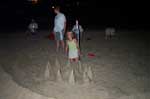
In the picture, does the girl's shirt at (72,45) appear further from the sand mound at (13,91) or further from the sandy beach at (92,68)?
the sand mound at (13,91)

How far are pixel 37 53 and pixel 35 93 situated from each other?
5380 mm

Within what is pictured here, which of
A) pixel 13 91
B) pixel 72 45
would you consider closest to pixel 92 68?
pixel 72 45

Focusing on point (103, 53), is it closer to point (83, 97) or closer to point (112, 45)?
point (112, 45)

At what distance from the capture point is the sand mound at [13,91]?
22.1 ft

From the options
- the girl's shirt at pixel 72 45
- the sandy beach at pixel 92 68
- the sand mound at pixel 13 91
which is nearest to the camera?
the sand mound at pixel 13 91

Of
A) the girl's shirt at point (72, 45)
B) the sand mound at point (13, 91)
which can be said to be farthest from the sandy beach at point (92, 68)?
the girl's shirt at point (72, 45)

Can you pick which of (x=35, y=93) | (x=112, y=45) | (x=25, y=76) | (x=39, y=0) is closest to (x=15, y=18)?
(x=39, y=0)

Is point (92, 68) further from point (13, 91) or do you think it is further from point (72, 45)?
point (13, 91)

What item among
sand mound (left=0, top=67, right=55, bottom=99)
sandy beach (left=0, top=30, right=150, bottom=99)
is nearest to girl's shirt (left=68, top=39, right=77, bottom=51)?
sandy beach (left=0, top=30, right=150, bottom=99)

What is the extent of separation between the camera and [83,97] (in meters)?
6.65

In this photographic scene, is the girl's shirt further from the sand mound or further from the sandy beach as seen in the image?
the sand mound

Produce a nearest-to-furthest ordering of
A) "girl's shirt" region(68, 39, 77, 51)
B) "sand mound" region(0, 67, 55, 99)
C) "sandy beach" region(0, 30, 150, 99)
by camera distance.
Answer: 1. "sand mound" region(0, 67, 55, 99)
2. "sandy beach" region(0, 30, 150, 99)
3. "girl's shirt" region(68, 39, 77, 51)

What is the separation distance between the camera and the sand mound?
22.1 ft

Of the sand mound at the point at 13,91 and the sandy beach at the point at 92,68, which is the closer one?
the sand mound at the point at 13,91
